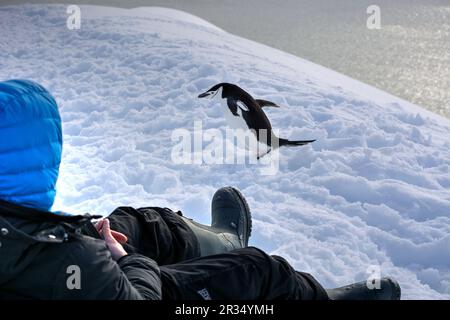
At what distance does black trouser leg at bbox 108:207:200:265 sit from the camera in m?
1.79

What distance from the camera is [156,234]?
1.83 metres

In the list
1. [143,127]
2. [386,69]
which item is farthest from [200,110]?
[386,69]

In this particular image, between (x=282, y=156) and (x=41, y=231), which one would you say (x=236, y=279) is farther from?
(x=282, y=156)

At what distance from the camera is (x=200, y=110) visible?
3889 mm

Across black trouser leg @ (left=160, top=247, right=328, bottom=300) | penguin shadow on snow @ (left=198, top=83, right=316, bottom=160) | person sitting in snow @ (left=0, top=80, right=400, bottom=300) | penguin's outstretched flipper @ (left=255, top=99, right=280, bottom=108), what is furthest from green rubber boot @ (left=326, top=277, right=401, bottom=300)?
penguin's outstretched flipper @ (left=255, top=99, right=280, bottom=108)

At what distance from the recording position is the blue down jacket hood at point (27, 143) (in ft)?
3.83

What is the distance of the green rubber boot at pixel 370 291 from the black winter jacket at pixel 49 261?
2.68 ft

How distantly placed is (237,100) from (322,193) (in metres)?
0.95

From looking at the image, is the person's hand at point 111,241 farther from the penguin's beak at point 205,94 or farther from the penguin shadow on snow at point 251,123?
the penguin's beak at point 205,94

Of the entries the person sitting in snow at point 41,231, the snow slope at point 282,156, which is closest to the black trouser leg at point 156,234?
the person sitting in snow at point 41,231

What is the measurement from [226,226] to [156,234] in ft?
1.59

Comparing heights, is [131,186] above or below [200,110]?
below
